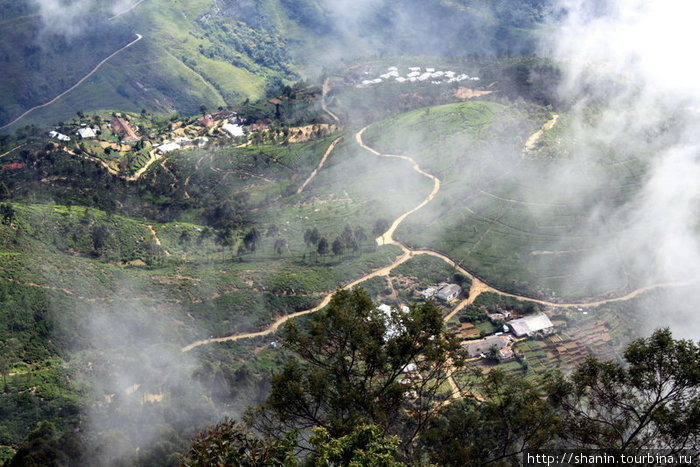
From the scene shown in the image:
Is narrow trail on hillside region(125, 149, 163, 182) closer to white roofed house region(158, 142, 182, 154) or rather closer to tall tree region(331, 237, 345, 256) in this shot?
white roofed house region(158, 142, 182, 154)

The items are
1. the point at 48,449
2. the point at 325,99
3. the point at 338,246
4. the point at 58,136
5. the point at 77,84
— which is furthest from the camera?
the point at 77,84

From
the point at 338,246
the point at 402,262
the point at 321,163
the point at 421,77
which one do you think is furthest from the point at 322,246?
the point at 421,77

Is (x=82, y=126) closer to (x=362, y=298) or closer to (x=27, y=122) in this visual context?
(x=27, y=122)

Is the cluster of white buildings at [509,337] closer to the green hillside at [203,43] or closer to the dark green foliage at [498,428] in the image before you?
the dark green foliage at [498,428]

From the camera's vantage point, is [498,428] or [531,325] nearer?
[498,428]

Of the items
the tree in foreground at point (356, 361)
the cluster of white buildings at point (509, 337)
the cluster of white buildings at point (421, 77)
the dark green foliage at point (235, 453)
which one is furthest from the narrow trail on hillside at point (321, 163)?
the dark green foliage at point (235, 453)

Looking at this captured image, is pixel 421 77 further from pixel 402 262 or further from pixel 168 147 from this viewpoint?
pixel 402 262

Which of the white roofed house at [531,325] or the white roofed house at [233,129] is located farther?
the white roofed house at [233,129]

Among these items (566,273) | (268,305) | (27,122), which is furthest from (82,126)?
(566,273)
